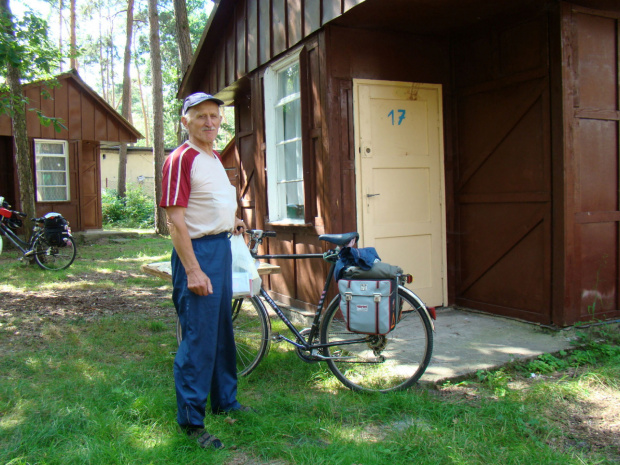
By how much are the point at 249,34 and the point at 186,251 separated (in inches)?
183

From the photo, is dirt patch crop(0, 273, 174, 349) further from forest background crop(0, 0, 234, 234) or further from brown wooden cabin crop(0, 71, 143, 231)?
brown wooden cabin crop(0, 71, 143, 231)

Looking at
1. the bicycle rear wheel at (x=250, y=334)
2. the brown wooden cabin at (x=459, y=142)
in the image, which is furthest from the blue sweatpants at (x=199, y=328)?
the brown wooden cabin at (x=459, y=142)

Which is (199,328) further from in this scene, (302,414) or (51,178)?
(51,178)

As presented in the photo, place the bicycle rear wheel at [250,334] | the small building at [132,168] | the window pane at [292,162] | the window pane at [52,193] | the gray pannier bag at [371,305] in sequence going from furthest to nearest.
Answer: the small building at [132,168]
the window pane at [52,193]
the window pane at [292,162]
the bicycle rear wheel at [250,334]
the gray pannier bag at [371,305]

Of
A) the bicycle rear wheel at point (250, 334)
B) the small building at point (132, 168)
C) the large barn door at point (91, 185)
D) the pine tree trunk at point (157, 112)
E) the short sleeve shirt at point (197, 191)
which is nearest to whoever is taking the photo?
the short sleeve shirt at point (197, 191)

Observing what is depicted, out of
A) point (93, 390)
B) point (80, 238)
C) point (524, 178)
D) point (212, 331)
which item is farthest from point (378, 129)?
point (80, 238)

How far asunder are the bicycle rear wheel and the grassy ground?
0.48 ft

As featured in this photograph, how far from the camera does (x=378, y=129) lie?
542 centimetres

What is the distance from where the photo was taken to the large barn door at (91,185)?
16922 mm

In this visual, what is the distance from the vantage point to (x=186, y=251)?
9.48ft

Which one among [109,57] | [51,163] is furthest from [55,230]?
[109,57]

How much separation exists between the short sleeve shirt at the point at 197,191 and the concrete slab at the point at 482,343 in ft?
6.13

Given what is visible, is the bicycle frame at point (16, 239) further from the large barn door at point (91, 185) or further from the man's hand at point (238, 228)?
the man's hand at point (238, 228)

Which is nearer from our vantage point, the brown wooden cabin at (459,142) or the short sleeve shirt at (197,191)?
the short sleeve shirt at (197,191)
